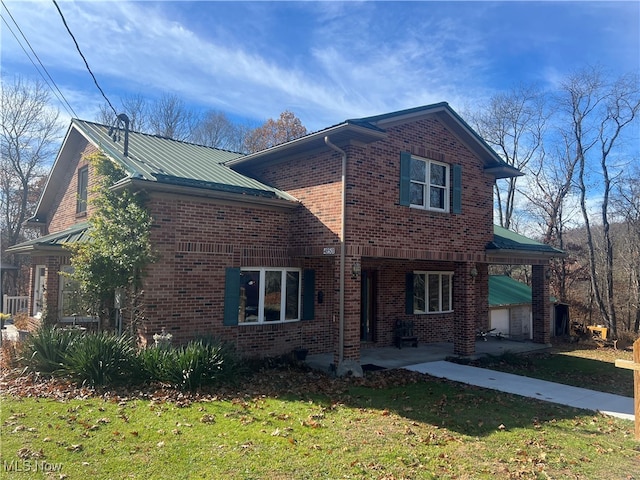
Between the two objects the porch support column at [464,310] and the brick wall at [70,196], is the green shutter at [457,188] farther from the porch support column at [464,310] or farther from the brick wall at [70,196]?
the brick wall at [70,196]

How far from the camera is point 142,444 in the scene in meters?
5.60

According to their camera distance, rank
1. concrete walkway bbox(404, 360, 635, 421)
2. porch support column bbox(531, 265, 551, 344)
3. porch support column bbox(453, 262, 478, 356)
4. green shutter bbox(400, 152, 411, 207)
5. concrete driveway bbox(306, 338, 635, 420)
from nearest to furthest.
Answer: concrete walkway bbox(404, 360, 635, 421) → concrete driveway bbox(306, 338, 635, 420) → green shutter bbox(400, 152, 411, 207) → porch support column bbox(453, 262, 478, 356) → porch support column bbox(531, 265, 551, 344)

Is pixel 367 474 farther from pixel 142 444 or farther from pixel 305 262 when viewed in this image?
pixel 305 262

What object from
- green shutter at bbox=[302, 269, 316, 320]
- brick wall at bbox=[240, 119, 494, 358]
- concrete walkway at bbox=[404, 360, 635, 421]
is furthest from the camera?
green shutter at bbox=[302, 269, 316, 320]

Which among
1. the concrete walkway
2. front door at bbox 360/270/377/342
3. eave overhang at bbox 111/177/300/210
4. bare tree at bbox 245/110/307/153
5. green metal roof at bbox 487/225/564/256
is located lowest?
the concrete walkway

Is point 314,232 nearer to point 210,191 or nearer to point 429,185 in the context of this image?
point 210,191

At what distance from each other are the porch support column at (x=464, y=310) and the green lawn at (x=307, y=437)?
440cm

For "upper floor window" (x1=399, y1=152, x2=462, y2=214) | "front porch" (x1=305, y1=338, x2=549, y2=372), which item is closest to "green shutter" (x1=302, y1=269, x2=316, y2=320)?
"front porch" (x1=305, y1=338, x2=549, y2=372)

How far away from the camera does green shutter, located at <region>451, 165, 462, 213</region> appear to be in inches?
514

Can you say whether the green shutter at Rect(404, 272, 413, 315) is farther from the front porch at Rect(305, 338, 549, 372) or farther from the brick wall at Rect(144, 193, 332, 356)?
the brick wall at Rect(144, 193, 332, 356)

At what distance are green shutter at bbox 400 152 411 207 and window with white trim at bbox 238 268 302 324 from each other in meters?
3.60

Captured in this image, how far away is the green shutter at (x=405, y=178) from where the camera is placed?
1169 cm

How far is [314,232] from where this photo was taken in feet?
37.8

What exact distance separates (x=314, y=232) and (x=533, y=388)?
619 centimetres
